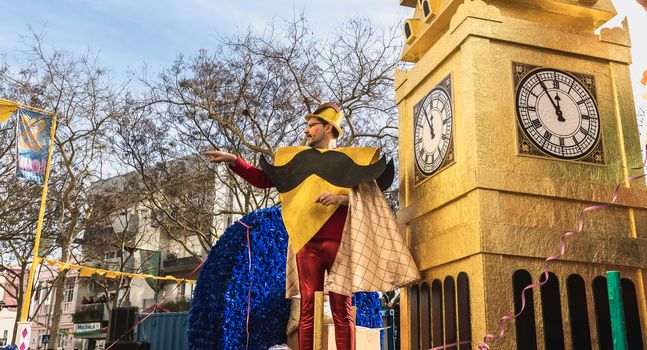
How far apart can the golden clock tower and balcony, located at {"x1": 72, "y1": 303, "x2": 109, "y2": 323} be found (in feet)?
103

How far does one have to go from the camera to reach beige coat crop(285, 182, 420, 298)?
365 cm

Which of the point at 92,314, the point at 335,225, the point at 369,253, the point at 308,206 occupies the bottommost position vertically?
the point at 369,253

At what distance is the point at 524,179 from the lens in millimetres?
3535

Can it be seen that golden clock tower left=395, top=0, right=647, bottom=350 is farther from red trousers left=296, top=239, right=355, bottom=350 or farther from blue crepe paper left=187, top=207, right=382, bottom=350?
blue crepe paper left=187, top=207, right=382, bottom=350

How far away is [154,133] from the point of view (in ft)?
48.1

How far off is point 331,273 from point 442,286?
72 cm

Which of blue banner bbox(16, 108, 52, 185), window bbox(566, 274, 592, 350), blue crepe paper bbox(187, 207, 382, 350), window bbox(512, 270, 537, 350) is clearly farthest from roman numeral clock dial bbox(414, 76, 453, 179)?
blue banner bbox(16, 108, 52, 185)

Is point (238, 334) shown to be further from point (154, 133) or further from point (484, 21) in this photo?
point (154, 133)

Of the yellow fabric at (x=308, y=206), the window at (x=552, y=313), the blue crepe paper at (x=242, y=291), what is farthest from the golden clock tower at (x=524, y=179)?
the blue crepe paper at (x=242, y=291)

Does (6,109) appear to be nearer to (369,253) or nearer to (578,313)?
(369,253)

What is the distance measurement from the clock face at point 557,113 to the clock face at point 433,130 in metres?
0.50

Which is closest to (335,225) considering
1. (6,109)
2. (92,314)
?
(6,109)

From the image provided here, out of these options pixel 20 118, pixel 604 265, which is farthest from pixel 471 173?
pixel 20 118

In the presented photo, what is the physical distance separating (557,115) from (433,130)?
0.83 meters
